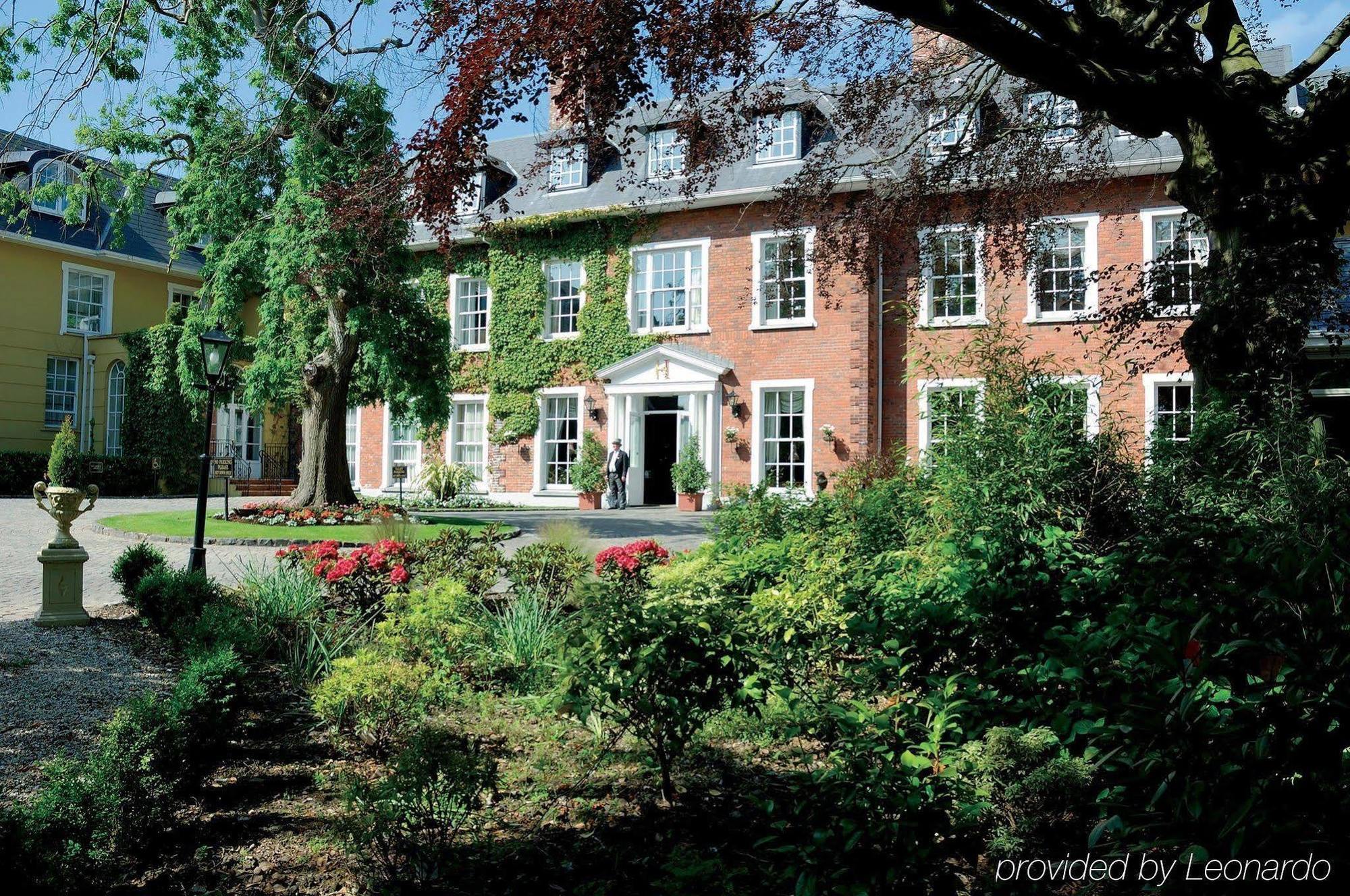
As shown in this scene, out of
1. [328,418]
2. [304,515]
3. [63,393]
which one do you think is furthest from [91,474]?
[304,515]

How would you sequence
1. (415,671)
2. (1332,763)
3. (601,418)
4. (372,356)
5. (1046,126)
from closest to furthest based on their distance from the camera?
1. (1332,763)
2. (415,671)
3. (1046,126)
4. (372,356)
5. (601,418)

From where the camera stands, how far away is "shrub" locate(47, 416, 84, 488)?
21734mm

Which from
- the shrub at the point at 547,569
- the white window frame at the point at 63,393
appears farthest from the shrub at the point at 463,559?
the white window frame at the point at 63,393

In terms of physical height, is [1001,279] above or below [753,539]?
above

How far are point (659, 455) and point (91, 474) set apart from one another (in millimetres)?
14624

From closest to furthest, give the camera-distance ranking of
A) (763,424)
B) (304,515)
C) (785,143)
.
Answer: (304,515), (763,424), (785,143)

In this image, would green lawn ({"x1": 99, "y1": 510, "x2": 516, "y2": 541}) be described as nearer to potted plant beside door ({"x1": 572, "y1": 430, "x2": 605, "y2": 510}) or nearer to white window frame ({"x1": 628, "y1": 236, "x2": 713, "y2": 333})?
potted plant beside door ({"x1": 572, "y1": 430, "x2": 605, "y2": 510})

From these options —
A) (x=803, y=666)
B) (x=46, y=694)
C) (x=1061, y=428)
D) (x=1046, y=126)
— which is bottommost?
(x=46, y=694)

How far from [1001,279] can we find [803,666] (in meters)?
15.8

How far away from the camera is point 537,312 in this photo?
72.4ft

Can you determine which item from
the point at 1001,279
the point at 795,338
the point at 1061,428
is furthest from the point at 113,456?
the point at 1061,428

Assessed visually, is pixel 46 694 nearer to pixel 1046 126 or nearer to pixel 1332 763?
pixel 1332 763

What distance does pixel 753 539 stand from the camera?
6.45 meters

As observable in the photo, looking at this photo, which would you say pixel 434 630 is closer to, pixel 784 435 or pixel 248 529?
pixel 248 529
